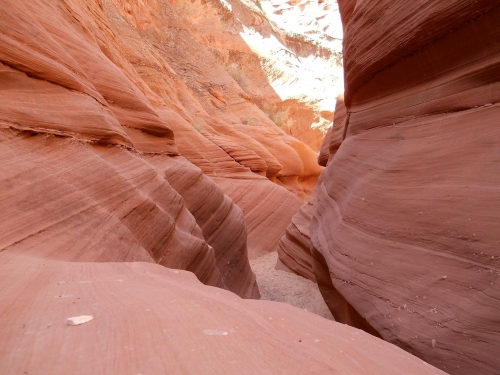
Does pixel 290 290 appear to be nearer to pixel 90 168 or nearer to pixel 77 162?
pixel 90 168

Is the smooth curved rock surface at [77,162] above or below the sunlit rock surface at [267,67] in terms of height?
below

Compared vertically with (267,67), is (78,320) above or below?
below

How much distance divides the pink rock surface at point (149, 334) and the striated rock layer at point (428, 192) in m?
0.68

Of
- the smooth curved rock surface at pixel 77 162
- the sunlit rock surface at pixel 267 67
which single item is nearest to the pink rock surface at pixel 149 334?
the smooth curved rock surface at pixel 77 162

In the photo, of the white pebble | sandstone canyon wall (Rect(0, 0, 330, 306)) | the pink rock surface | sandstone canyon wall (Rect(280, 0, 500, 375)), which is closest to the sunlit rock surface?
sandstone canyon wall (Rect(0, 0, 330, 306))

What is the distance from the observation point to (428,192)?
2428mm

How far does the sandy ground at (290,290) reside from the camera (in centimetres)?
537

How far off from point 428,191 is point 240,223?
3899 mm

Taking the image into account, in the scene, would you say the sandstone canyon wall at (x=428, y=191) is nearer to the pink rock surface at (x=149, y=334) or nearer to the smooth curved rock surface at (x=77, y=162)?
the pink rock surface at (x=149, y=334)

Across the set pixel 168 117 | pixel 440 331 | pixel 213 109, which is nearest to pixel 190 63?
pixel 213 109

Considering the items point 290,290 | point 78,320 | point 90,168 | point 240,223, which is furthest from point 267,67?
point 78,320

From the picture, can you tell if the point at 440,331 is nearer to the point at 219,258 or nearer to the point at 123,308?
the point at 123,308

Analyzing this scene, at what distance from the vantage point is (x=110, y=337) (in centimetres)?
98

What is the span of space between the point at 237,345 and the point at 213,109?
1367 cm
